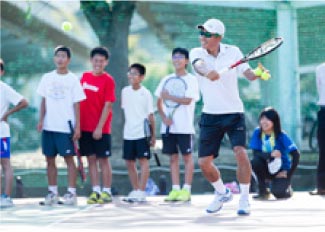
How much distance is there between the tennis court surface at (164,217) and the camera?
854 cm

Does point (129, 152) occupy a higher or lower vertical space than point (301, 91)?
lower

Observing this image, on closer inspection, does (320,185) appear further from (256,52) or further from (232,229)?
(232,229)

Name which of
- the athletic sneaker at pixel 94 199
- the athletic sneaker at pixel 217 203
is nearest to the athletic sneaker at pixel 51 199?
the athletic sneaker at pixel 94 199

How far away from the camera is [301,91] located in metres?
14.9

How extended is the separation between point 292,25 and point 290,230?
7.31m

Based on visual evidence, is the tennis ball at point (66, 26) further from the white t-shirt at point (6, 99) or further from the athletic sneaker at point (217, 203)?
the athletic sneaker at point (217, 203)

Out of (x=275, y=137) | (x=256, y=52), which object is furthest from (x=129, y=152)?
(x=256, y=52)

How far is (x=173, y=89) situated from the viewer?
11.8 m

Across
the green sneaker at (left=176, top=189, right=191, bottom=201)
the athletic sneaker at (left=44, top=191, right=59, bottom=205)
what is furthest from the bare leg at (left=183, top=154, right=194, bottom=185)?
the athletic sneaker at (left=44, top=191, right=59, bottom=205)

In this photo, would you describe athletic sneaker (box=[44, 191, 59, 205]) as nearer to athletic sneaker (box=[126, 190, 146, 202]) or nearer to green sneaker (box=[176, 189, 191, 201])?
athletic sneaker (box=[126, 190, 146, 202])

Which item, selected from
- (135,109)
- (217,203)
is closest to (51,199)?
(135,109)

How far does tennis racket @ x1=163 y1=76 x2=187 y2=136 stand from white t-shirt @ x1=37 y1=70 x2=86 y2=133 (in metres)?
1.02

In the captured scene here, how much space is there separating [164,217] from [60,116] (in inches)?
95.0

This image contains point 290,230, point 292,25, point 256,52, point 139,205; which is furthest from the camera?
point 292,25
